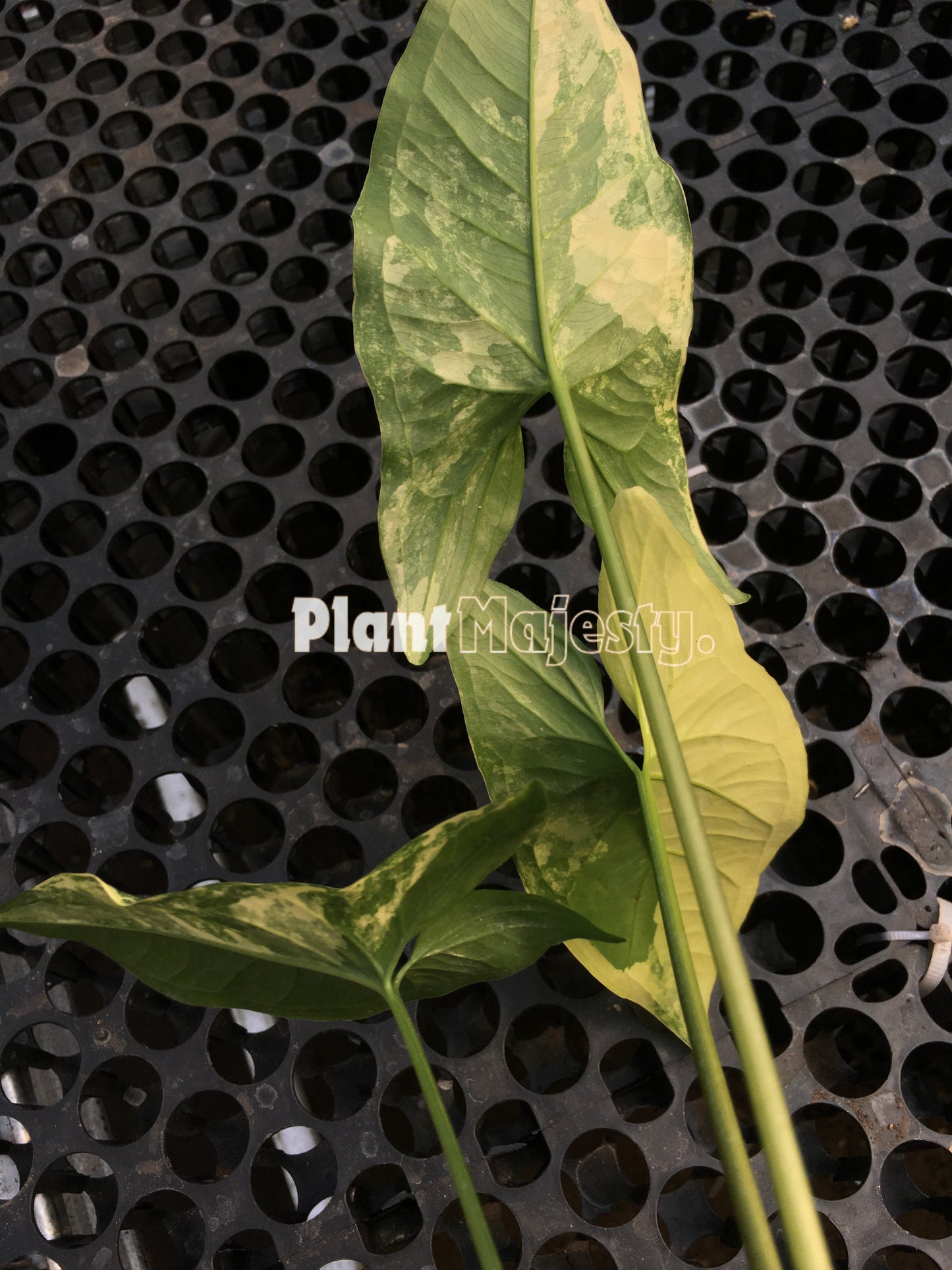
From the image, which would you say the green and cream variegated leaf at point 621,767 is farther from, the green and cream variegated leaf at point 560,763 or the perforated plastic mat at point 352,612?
the perforated plastic mat at point 352,612

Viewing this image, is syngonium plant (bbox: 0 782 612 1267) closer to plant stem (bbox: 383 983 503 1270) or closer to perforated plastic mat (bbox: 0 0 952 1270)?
plant stem (bbox: 383 983 503 1270)

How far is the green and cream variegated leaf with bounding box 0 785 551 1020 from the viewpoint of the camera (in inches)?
10.7

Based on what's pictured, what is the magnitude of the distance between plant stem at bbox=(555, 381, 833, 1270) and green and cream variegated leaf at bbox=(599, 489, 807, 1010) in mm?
Answer: 10

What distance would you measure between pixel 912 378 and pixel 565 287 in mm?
328

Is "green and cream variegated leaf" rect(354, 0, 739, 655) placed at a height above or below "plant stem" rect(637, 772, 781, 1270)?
above

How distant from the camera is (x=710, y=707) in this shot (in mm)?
358

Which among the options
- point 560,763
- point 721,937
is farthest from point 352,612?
point 721,937

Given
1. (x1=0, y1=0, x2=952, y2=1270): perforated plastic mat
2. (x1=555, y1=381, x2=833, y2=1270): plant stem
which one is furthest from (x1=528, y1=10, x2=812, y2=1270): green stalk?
(x1=0, y1=0, x2=952, y2=1270): perforated plastic mat

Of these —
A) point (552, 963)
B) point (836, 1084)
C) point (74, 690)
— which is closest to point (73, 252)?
Result: point (74, 690)

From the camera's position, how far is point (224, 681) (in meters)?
0.57

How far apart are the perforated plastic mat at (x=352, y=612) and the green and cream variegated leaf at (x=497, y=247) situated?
18 centimetres

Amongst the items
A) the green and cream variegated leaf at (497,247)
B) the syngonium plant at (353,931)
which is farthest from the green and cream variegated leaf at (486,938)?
the green and cream variegated leaf at (497,247)

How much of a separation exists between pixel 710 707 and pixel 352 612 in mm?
260

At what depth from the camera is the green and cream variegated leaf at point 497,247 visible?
365mm
